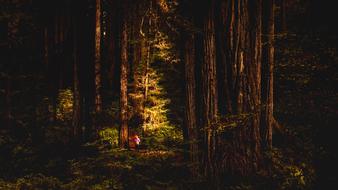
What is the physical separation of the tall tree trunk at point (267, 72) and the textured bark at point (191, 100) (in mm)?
2178

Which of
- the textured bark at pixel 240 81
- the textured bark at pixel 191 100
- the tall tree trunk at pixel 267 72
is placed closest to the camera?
the textured bark at pixel 240 81

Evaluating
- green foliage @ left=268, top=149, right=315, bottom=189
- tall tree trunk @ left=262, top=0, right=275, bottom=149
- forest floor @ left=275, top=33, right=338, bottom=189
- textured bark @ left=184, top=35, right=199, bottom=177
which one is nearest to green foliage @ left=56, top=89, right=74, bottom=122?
tall tree trunk @ left=262, top=0, right=275, bottom=149

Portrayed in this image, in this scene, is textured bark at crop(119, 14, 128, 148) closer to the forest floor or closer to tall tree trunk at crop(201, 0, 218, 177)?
tall tree trunk at crop(201, 0, 218, 177)

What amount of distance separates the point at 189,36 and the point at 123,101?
562 centimetres

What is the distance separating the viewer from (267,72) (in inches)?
429

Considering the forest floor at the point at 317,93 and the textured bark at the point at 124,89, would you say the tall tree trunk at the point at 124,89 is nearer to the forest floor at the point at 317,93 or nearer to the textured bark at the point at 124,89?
the textured bark at the point at 124,89

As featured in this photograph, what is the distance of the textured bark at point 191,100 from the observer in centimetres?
786

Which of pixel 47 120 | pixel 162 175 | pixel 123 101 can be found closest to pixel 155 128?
pixel 123 101

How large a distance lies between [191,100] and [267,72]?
11.3ft

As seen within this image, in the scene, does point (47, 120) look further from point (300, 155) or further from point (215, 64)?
point (300, 155)

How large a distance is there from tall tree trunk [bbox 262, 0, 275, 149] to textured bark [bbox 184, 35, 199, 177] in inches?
85.7

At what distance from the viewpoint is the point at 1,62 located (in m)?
20.9

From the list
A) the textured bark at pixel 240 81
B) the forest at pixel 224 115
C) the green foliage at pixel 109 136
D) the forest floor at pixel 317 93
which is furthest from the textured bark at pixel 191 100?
the green foliage at pixel 109 136

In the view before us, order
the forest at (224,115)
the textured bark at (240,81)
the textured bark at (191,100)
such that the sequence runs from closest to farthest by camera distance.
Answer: the forest at (224,115) → the textured bark at (240,81) → the textured bark at (191,100)
